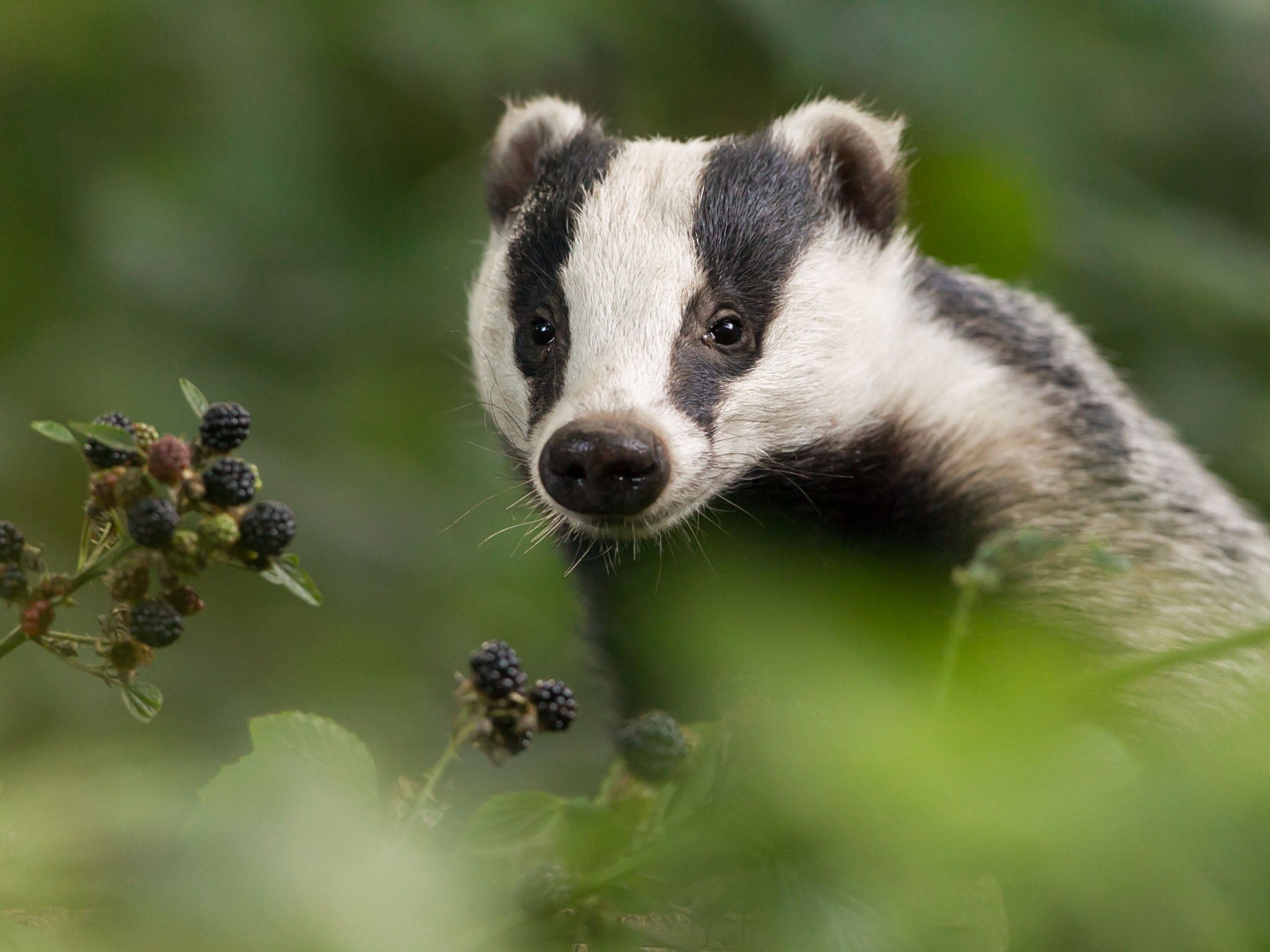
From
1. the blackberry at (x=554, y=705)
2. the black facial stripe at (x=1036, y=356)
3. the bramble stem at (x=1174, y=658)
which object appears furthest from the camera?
the black facial stripe at (x=1036, y=356)

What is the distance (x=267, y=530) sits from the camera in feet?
3.04

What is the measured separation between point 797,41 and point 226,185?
1.19 m

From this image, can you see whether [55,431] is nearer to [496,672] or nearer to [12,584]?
[12,584]

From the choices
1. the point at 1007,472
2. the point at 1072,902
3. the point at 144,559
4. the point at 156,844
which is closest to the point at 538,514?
the point at 1007,472

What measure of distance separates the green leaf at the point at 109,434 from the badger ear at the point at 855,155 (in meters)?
1.30

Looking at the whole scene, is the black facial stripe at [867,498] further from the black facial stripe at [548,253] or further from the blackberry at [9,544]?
the blackberry at [9,544]

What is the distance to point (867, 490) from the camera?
5.91 ft

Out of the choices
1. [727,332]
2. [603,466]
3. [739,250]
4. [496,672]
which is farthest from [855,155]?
[496,672]

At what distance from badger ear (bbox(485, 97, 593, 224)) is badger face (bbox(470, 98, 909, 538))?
22 millimetres

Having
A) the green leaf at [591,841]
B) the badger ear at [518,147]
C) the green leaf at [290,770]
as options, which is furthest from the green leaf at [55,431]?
the badger ear at [518,147]

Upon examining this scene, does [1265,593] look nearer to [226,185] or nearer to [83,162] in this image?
[226,185]

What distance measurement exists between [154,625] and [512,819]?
325mm

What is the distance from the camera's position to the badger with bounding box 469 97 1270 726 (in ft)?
5.36

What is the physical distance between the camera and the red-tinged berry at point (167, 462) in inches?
36.9
